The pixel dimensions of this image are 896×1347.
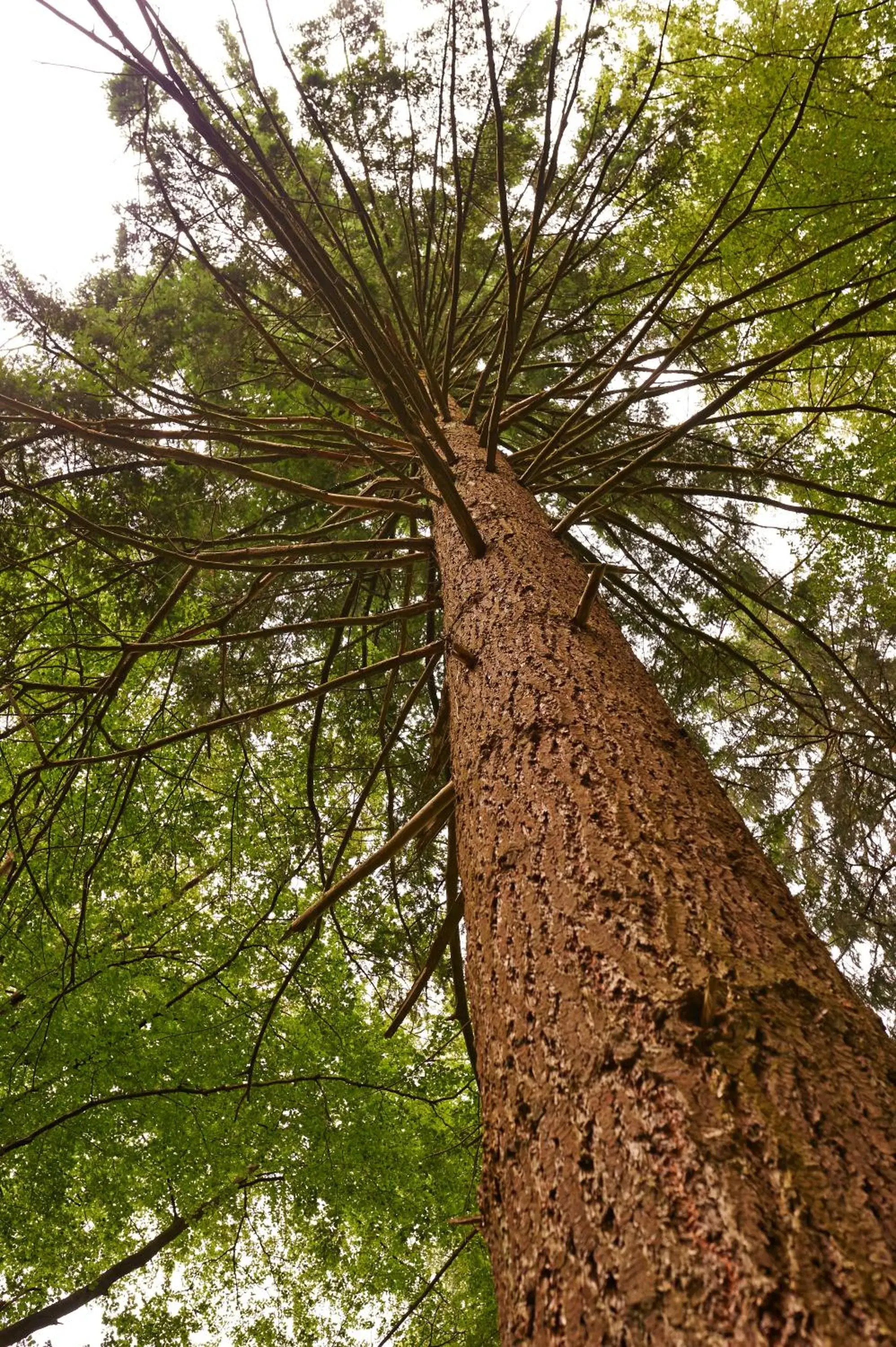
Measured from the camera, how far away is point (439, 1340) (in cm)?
744

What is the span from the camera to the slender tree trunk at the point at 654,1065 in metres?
0.68

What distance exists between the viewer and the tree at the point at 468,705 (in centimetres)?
89

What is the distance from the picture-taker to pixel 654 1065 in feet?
2.85

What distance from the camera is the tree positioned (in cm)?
89

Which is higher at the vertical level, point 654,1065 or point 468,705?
point 468,705

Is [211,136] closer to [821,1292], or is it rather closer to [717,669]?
[821,1292]

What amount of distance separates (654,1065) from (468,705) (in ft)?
3.41

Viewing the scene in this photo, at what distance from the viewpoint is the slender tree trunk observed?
0.68m

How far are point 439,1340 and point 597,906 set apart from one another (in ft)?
28.1

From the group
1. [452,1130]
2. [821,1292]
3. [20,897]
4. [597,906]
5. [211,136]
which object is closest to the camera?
[821,1292]

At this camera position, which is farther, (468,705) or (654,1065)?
(468,705)

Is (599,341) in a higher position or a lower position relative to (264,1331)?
higher

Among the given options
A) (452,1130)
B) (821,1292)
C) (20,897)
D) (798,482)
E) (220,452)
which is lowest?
(821,1292)

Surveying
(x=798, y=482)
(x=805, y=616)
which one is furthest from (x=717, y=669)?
(x=798, y=482)
